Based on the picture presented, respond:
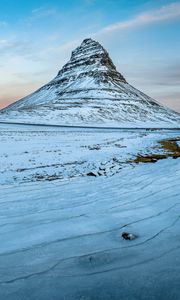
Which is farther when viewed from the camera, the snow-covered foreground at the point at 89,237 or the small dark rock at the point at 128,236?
the small dark rock at the point at 128,236

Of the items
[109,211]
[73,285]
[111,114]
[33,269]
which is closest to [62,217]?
[109,211]

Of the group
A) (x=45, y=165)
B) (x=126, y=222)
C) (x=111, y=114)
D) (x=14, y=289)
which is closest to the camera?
(x=14, y=289)

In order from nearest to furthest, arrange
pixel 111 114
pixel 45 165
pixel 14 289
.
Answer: pixel 14 289
pixel 45 165
pixel 111 114

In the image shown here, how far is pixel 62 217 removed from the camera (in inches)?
376

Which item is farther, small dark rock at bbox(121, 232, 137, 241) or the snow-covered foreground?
small dark rock at bbox(121, 232, 137, 241)

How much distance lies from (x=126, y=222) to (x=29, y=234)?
2630 mm

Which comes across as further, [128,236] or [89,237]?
[89,237]

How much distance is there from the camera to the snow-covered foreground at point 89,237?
566 centimetres

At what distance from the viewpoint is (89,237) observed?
7.99 meters

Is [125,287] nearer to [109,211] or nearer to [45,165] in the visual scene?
[109,211]

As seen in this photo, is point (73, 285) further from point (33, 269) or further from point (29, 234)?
point (29, 234)

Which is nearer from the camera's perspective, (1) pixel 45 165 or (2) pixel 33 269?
(2) pixel 33 269

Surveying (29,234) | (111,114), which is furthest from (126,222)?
(111,114)

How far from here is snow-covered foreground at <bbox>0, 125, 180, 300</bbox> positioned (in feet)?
18.6
